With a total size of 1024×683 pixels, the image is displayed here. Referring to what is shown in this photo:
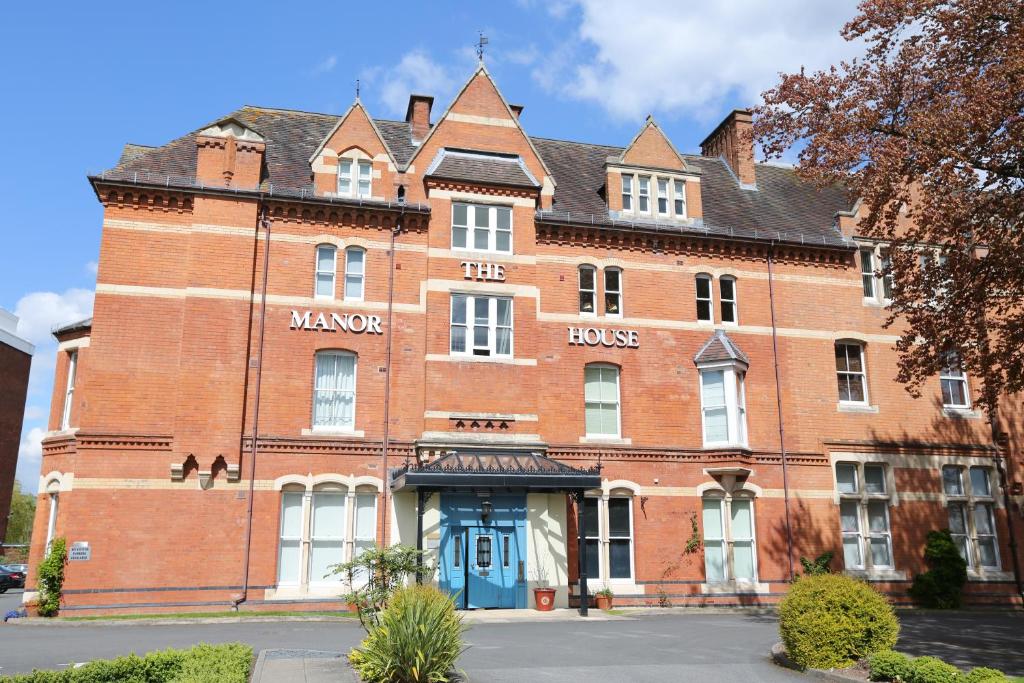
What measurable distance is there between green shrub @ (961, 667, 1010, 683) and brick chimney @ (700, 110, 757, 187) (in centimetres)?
2293

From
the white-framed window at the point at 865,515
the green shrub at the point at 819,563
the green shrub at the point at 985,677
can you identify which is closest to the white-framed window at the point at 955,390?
the white-framed window at the point at 865,515

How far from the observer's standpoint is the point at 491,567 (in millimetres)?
22594

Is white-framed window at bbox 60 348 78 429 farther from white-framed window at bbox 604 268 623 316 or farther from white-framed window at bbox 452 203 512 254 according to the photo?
white-framed window at bbox 604 268 623 316

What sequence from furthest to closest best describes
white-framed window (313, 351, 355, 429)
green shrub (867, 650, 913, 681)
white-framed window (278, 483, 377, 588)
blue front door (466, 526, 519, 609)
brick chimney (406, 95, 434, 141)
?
brick chimney (406, 95, 434, 141) < white-framed window (313, 351, 355, 429) < blue front door (466, 526, 519, 609) < white-framed window (278, 483, 377, 588) < green shrub (867, 650, 913, 681)

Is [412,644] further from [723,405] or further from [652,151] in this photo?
[652,151]

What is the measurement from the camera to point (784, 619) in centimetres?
1388

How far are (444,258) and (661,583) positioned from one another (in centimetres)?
1152

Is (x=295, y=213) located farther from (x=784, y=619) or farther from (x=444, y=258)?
(x=784, y=619)

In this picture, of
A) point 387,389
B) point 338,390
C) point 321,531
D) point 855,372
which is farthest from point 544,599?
point 855,372

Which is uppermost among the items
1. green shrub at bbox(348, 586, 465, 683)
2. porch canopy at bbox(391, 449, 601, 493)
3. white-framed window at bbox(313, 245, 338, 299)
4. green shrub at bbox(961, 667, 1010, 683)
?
white-framed window at bbox(313, 245, 338, 299)

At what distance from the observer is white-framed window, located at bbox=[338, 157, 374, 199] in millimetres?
24984

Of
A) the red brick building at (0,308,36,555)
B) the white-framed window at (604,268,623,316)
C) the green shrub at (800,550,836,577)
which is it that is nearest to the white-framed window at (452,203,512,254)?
the white-framed window at (604,268,623,316)

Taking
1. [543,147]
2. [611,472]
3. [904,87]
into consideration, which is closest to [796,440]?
[611,472]

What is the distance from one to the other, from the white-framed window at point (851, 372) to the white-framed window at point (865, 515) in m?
2.28
